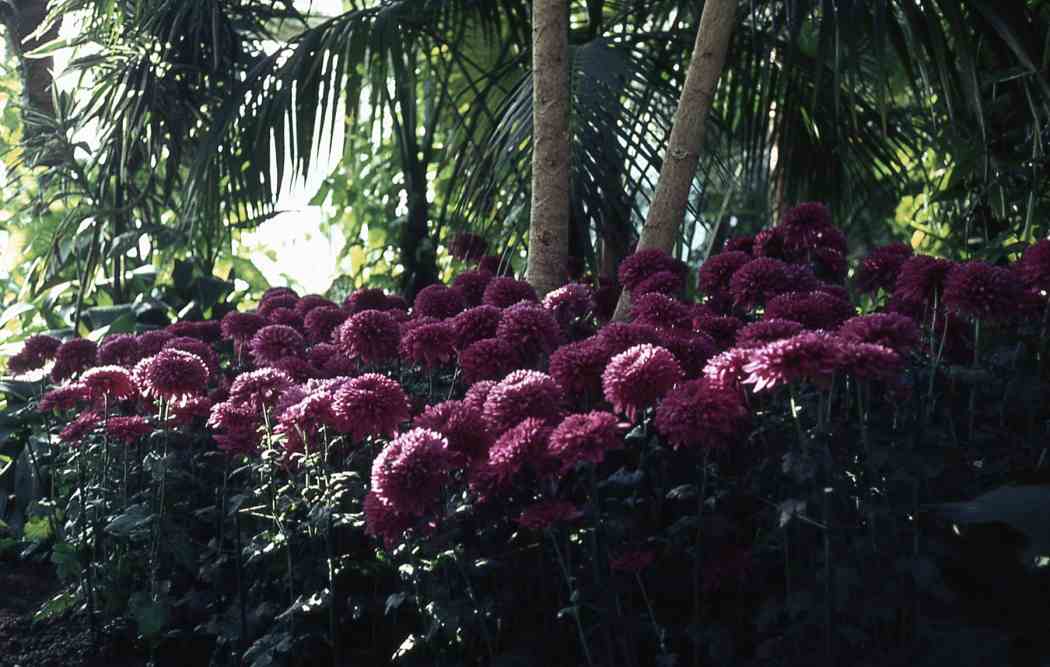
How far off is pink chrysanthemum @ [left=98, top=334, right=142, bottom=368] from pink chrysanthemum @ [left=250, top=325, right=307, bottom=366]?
423 millimetres

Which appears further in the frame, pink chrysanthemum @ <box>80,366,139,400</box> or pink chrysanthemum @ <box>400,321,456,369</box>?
pink chrysanthemum @ <box>80,366,139,400</box>

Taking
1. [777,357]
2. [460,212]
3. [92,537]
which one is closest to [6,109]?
[460,212]

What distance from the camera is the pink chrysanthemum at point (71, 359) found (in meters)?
3.09

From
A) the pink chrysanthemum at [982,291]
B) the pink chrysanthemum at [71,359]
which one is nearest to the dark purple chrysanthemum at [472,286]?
the pink chrysanthemum at [71,359]

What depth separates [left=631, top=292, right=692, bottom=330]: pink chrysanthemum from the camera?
2.36 m

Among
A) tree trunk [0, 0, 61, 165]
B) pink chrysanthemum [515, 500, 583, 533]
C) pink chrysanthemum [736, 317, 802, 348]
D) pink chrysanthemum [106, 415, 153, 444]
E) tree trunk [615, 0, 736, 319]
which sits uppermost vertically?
tree trunk [0, 0, 61, 165]

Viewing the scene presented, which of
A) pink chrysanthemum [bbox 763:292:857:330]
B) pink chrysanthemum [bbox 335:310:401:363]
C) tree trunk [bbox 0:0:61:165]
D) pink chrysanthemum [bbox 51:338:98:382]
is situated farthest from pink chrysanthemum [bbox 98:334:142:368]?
tree trunk [bbox 0:0:61:165]

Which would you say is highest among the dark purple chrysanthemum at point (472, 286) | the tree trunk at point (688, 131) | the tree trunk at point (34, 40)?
the tree trunk at point (34, 40)

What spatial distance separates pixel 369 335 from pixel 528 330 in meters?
0.40

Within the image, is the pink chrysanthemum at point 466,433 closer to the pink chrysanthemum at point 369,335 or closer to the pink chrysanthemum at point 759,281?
the pink chrysanthemum at point 369,335

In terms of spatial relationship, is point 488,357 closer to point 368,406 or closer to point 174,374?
point 368,406

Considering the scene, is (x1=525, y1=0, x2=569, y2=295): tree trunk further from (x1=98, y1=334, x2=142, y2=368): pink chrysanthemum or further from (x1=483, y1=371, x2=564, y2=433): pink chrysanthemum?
(x1=483, y1=371, x2=564, y2=433): pink chrysanthemum

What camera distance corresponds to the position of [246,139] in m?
4.72

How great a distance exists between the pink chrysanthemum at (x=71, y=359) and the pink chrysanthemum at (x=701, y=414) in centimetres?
194
